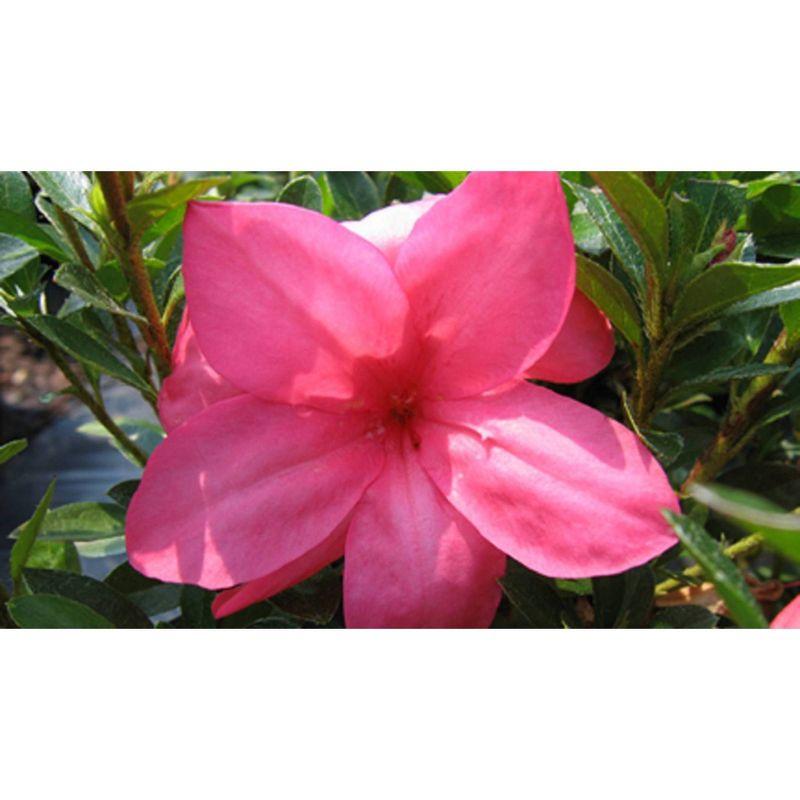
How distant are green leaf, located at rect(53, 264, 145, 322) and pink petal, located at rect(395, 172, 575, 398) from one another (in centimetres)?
19

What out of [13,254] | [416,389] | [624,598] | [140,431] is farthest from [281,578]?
[140,431]

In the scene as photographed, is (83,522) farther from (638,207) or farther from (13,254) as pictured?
(638,207)

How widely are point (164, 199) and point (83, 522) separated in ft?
1.39

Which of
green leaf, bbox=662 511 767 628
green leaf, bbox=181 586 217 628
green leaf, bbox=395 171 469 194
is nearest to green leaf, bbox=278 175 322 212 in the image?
green leaf, bbox=395 171 469 194

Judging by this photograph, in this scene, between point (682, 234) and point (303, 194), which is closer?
point (682, 234)

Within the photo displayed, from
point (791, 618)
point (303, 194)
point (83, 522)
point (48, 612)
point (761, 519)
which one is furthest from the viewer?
point (83, 522)

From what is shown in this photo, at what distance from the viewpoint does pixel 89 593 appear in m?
0.73

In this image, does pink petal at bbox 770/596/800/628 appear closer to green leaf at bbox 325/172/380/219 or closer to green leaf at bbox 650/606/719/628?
green leaf at bbox 650/606/719/628

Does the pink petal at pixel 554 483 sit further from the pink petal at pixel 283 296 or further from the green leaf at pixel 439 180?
the green leaf at pixel 439 180

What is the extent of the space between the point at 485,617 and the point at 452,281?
8.5 inches

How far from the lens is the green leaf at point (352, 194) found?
0.92m

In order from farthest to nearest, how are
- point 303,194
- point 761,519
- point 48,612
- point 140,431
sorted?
point 140,431 → point 303,194 → point 48,612 → point 761,519

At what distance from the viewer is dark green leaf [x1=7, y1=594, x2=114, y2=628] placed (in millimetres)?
641

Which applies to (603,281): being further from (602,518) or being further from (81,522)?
(81,522)
